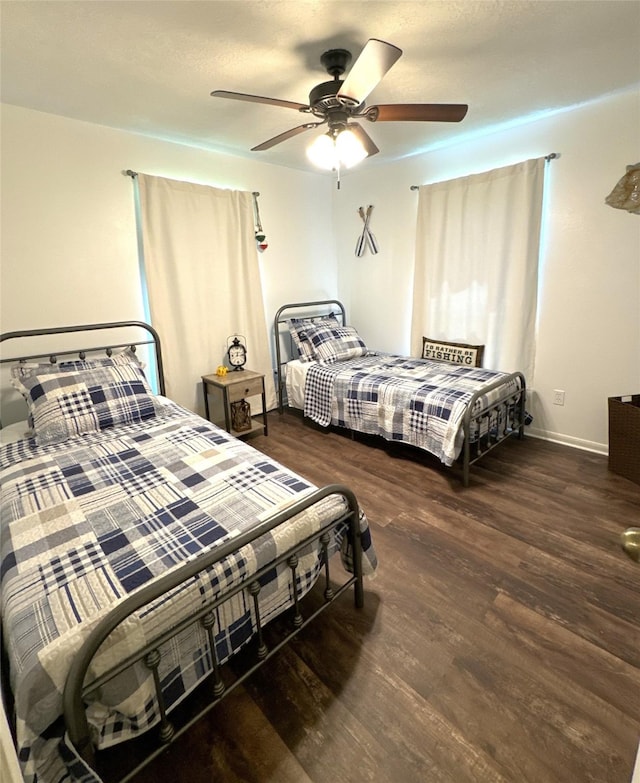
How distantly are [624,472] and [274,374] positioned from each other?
3.00 meters

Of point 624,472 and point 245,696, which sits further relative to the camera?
point 624,472

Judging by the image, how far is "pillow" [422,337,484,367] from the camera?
348cm

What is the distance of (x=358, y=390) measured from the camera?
322 centimetres

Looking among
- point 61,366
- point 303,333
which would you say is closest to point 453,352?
point 303,333

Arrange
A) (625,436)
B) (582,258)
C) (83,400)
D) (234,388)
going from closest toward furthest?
(83,400) < (625,436) < (582,258) < (234,388)

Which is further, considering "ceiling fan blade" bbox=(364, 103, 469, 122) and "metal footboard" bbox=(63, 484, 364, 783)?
"ceiling fan blade" bbox=(364, 103, 469, 122)

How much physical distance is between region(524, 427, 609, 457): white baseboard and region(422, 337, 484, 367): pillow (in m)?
0.72

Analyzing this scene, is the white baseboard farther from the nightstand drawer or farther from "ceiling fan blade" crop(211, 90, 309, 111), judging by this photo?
"ceiling fan blade" crop(211, 90, 309, 111)

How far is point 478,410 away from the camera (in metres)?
2.71

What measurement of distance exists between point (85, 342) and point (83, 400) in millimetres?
778

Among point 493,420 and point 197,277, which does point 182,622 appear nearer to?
point 493,420

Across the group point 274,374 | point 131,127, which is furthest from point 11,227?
point 274,374

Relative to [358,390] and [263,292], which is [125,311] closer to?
[263,292]

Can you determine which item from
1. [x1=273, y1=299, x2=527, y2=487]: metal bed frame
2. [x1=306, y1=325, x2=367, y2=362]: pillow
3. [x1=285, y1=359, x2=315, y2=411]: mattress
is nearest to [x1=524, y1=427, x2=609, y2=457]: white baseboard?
[x1=273, y1=299, x2=527, y2=487]: metal bed frame
